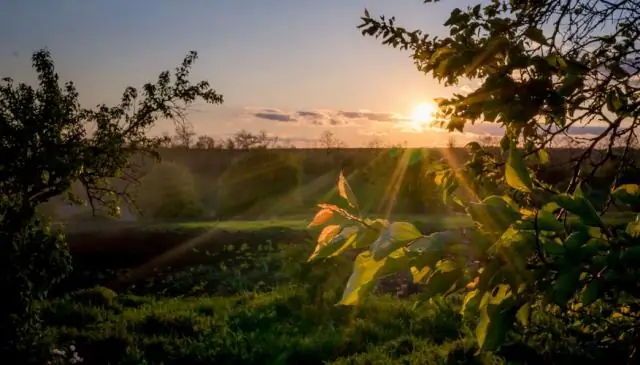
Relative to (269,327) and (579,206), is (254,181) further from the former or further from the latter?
(579,206)

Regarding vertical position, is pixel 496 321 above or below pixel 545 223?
below

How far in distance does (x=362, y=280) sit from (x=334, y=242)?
12 centimetres

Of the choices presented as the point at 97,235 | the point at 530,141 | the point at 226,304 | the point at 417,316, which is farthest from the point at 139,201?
the point at 530,141

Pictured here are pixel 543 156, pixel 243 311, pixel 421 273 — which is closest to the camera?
pixel 421 273

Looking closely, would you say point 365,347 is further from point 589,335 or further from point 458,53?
point 458,53

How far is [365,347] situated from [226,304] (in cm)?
382

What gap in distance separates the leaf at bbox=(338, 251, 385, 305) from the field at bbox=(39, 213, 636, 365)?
359 cm

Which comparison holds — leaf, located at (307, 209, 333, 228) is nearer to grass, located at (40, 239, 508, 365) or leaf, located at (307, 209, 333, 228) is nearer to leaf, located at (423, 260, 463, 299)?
leaf, located at (423, 260, 463, 299)

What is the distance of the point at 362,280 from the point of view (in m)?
1.14

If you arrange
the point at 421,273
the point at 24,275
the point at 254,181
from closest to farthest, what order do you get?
1. the point at 421,273
2. the point at 24,275
3. the point at 254,181

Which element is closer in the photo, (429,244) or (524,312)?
(429,244)

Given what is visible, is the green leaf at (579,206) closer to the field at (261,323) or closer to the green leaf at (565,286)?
the green leaf at (565,286)

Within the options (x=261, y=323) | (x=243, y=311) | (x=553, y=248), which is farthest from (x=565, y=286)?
(x=243, y=311)

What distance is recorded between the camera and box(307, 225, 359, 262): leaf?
1.23m
